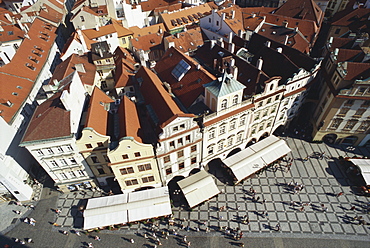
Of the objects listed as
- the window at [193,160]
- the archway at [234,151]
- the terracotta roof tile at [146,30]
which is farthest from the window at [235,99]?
the terracotta roof tile at [146,30]

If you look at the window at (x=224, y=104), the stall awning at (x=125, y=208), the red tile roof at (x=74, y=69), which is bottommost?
the stall awning at (x=125, y=208)

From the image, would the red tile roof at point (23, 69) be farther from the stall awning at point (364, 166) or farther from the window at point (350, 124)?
the stall awning at point (364, 166)

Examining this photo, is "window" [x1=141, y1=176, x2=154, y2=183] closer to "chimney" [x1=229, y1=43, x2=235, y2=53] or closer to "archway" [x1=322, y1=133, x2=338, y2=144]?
"chimney" [x1=229, y1=43, x2=235, y2=53]

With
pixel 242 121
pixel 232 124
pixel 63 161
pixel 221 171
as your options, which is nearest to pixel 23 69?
pixel 63 161

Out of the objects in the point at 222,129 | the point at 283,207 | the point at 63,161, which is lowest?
the point at 283,207

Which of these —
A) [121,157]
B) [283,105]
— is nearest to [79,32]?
[121,157]

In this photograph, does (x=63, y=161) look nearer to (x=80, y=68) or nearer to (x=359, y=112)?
(x=80, y=68)

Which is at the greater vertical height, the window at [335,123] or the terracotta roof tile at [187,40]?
the terracotta roof tile at [187,40]
